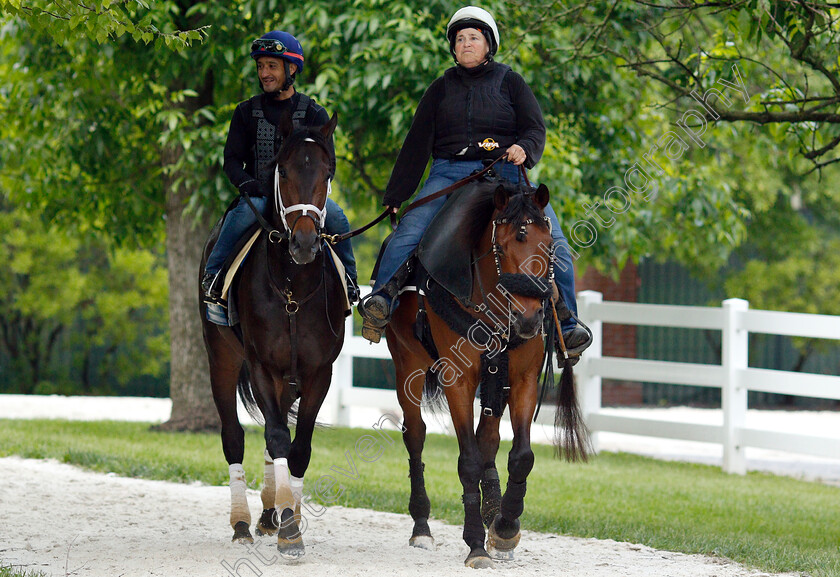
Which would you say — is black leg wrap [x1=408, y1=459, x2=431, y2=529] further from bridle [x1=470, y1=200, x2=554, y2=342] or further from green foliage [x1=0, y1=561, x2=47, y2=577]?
green foliage [x1=0, y1=561, x2=47, y2=577]

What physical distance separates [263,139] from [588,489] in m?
5.11

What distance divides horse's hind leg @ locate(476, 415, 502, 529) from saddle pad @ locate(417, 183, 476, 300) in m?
0.90

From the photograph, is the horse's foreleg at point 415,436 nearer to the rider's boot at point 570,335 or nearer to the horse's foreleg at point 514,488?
the horse's foreleg at point 514,488

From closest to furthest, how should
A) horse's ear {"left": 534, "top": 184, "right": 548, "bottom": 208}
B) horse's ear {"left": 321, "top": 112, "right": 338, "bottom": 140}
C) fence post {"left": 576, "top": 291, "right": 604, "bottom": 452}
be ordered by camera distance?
1. horse's ear {"left": 534, "top": 184, "right": 548, "bottom": 208}
2. horse's ear {"left": 321, "top": 112, "right": 338, "bottom": 140}
3. fence post {"left": 576, "top": 291, "right": 604, "bottom": 452}

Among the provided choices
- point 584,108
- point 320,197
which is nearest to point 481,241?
point 320,197

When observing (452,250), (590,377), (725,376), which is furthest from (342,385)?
(452,250)

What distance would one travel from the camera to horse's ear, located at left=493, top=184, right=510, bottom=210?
5602 mm

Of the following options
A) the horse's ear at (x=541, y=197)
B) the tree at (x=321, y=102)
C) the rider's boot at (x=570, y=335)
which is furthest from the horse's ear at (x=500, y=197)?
the tree at (x=321, y=102)

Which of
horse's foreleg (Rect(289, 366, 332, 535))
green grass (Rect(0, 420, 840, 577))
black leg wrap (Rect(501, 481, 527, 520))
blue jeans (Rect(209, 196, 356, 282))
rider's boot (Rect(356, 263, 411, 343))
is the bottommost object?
green grass (Rect(0, 420, 840, 577))

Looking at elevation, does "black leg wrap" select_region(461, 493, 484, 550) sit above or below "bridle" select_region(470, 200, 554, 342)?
below

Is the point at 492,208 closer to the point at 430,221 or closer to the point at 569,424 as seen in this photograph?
the point at 430,221

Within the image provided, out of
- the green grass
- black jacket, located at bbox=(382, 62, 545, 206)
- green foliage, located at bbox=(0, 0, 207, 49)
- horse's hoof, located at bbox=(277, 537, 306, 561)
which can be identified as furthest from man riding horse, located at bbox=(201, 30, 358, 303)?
the green grass

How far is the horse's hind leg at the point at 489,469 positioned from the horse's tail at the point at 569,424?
17.0 inches

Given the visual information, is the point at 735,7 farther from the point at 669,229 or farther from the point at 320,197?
the point at 669,229
